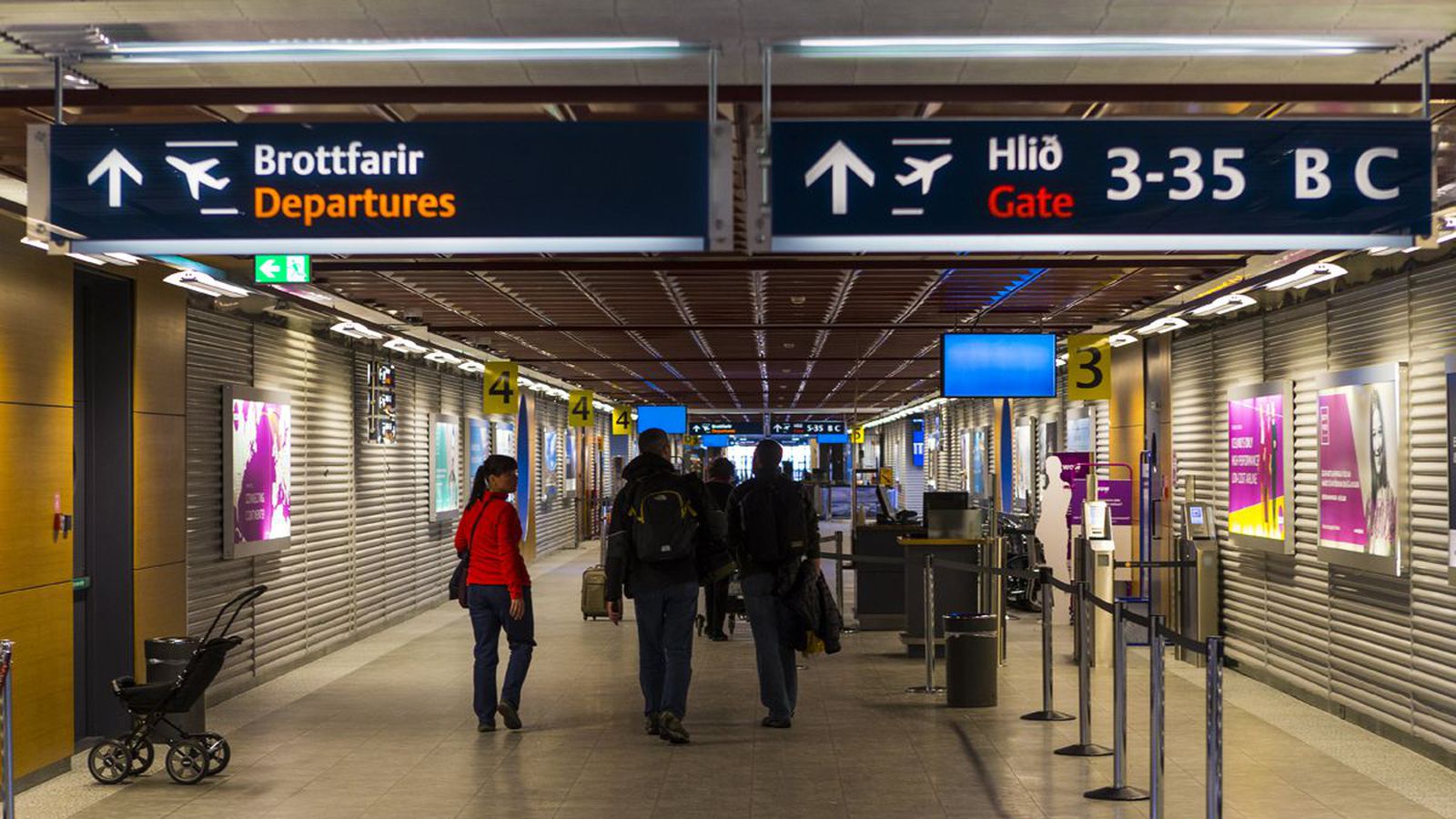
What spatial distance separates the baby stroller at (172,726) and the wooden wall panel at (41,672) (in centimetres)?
29

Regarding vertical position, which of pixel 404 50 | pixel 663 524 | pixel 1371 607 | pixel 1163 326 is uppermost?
pixel 404 50

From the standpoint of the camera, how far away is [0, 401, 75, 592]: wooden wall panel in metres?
7.40

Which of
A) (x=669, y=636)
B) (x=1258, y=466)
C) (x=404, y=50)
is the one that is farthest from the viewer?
(x=1258, y=466)

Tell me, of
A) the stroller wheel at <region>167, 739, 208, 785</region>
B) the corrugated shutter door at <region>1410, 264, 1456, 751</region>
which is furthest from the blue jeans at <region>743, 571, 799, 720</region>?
the corrugated shutter door at <region>1410, 264, 1456, 751</region>

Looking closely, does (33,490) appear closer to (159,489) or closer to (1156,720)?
(159,489)

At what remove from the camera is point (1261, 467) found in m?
11.2

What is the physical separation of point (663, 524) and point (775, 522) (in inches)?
34.2

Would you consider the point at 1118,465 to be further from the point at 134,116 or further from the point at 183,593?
the point at 134,116

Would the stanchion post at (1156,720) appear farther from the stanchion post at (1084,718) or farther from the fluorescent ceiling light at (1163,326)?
the fluorescent ceiling light at (1163,326)

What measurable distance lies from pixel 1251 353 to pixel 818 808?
6.52 metres

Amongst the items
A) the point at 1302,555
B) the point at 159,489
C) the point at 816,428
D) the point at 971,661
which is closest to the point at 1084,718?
the point at 971,661

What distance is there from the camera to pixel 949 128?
16.0 feet

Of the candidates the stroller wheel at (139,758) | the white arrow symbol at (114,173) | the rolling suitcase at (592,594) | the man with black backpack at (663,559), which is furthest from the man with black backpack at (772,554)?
the rolling suitcase at (592,594)

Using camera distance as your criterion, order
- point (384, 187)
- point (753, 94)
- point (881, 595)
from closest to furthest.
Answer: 1. point (384, 187)
2. point (753, 94)
3. point (881, 595)
